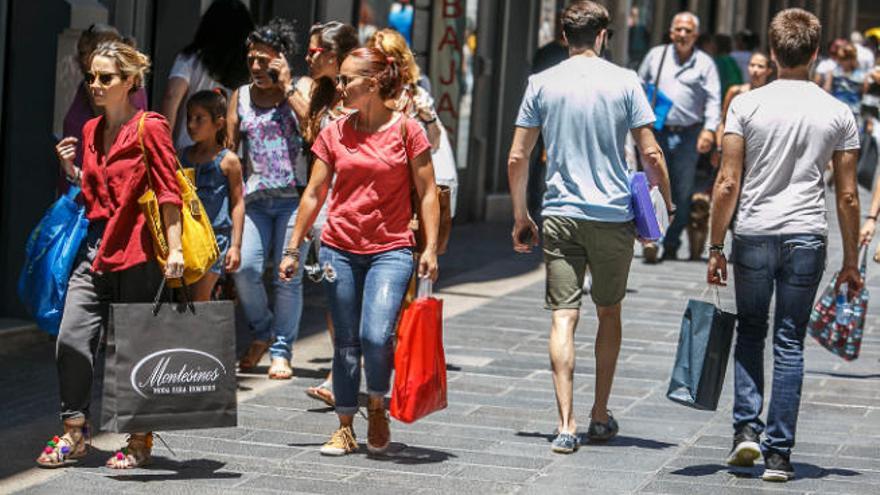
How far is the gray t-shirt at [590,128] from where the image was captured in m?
8.07

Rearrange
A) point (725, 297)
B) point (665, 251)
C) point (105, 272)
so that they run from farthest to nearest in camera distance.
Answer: point (665, 251), point (725, 297), point (105, 272)

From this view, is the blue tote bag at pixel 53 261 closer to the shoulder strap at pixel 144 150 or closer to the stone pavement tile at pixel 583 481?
the shoulder strap at pixel 144 150

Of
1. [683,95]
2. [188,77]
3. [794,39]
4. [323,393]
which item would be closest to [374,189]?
[323,393]

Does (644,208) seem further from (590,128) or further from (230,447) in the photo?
(230,447)

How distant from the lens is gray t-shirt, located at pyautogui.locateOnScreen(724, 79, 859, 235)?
7.60 meters

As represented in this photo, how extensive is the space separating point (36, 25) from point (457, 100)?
25.7 feet

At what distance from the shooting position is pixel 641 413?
9.14 metres

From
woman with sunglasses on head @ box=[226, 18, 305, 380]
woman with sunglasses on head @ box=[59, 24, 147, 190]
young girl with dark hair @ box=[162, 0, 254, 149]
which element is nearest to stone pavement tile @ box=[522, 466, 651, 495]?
woman with sunglasses on head @ box=[226, 18, 305, 380]

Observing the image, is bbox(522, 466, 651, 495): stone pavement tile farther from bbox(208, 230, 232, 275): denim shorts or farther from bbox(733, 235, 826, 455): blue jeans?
bbox(208, 230, 232, 275): denim shorts

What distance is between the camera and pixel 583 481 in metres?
7.50

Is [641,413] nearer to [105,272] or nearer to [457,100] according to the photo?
[105,272]

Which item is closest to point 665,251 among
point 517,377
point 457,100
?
point 457,100

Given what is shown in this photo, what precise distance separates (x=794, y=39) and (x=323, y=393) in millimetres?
2653

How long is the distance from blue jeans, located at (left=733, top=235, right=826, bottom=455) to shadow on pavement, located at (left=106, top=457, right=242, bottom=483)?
6.53 ft
